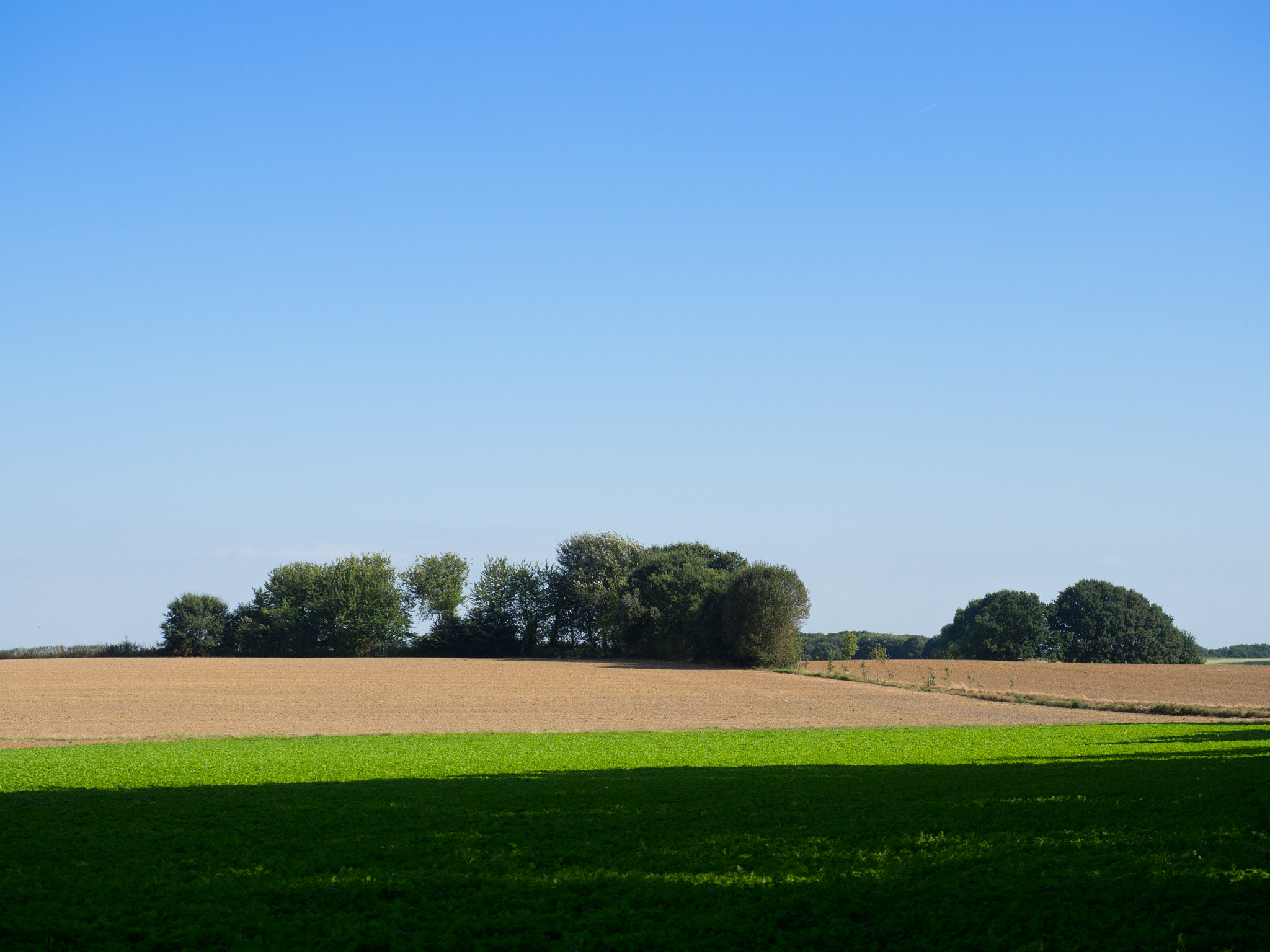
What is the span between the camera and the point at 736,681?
5684 cm

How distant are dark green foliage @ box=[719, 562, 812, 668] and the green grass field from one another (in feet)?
161

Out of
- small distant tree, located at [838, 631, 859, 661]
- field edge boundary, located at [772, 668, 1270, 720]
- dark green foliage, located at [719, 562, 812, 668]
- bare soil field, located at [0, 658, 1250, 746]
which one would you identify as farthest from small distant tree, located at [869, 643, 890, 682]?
small distant tree, located at [838, 631, 859, 661]

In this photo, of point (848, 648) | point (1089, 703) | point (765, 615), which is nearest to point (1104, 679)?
point (1089, 703)

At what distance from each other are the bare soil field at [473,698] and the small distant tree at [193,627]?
7.54m

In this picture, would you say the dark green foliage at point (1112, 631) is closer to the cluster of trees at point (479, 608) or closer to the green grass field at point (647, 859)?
the cluster of trees at point (479, 608)

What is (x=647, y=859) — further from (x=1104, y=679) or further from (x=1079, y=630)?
(x=1079, y=630)

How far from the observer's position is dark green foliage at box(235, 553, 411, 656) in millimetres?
80500

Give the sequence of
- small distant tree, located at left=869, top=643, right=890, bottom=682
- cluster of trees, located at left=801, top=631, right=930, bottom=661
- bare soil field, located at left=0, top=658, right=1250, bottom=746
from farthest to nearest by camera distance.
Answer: cluster of trees, located at left=801, top=631, right=930, bottom=661, small distant tree, located at left=869, top=643, right=890, bottom=682, bare soil field, located at left=0, top=658, right=1250, bottom=746

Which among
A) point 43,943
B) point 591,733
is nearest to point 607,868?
point 43,943

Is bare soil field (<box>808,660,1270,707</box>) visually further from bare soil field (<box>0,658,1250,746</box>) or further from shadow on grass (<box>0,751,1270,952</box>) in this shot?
shadow on grass (<box>0,751,1270,952</box>)

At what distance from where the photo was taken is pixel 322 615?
81.4 metres

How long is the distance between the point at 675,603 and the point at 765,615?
32.2 ft

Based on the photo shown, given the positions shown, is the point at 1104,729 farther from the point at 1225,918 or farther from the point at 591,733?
the point at 1225,918

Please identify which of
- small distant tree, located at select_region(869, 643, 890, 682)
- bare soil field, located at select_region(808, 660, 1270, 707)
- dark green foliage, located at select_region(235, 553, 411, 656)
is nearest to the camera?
bare soil field, located at select_region(808, 660, 1270, 707)
